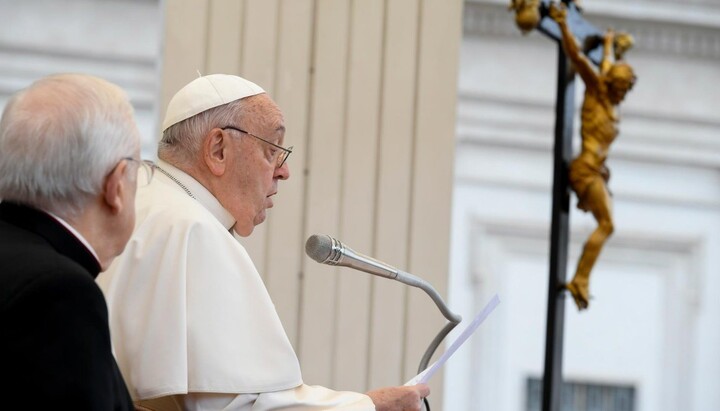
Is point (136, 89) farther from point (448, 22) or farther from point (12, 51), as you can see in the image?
point (448, 22)

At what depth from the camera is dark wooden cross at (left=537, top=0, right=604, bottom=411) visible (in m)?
5.32

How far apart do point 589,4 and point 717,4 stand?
82 centimetres

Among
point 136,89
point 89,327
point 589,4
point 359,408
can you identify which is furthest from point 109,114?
point 589,4

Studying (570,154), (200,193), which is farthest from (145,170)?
(570,154)

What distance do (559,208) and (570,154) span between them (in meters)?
0.25

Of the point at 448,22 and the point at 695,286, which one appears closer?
the point at 448,22

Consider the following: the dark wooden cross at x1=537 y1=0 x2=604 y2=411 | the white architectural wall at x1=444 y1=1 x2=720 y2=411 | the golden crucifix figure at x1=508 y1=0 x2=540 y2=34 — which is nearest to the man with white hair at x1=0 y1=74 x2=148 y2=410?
the golden crucifix figure at x1=508 y1=0 x2=540 y2=34

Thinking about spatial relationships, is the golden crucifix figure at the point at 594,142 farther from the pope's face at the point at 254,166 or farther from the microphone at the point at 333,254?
the microphone at the point at 333,254

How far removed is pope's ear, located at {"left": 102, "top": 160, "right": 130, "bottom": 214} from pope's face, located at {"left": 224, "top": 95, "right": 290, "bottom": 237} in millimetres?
1017

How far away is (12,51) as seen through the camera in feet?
25.0

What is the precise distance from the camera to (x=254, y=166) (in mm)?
3346

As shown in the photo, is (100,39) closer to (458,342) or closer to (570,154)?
(570,154)

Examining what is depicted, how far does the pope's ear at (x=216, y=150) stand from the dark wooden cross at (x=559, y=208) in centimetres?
222

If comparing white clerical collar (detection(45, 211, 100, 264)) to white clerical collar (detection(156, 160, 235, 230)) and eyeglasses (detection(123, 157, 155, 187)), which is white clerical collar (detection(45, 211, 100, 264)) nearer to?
eyeglasses (detection(123, 157, 155, 187))
